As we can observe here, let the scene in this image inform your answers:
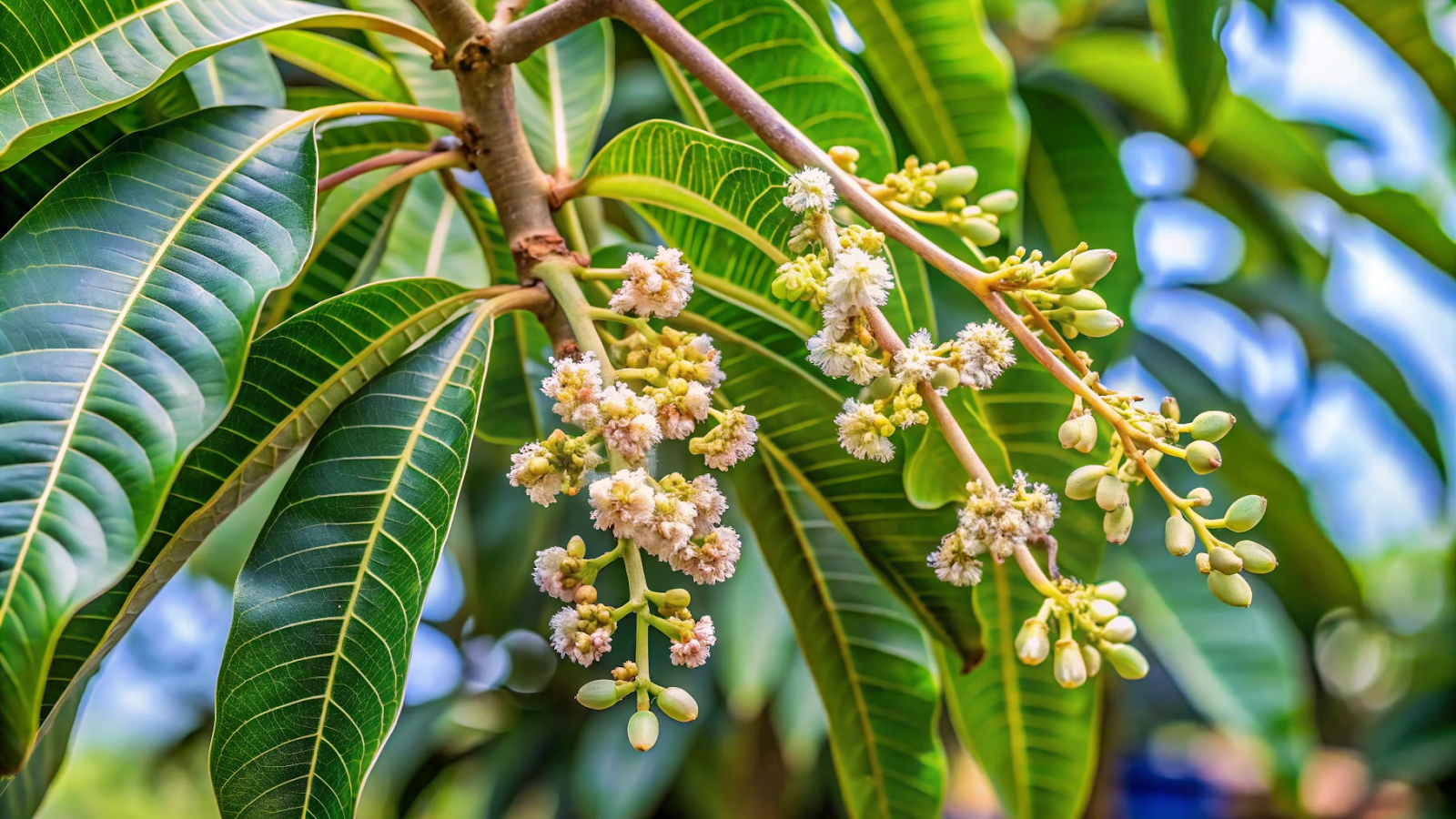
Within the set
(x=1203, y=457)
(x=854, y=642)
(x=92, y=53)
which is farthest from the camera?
(x=854, y=642)

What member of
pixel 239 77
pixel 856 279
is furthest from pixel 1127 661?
pixel 239 77

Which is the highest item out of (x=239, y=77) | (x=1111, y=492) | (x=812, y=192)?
(x=239, y=77)

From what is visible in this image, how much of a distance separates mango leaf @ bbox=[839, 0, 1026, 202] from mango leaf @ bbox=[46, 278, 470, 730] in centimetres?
48

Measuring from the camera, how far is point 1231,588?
1.45 ft

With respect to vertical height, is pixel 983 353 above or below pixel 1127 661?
above

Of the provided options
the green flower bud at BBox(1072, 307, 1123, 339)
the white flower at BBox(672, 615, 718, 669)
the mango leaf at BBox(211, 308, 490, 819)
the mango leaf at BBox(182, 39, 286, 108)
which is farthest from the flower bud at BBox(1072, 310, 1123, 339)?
the mango leaf at BBox(182, 39, 286, 108)

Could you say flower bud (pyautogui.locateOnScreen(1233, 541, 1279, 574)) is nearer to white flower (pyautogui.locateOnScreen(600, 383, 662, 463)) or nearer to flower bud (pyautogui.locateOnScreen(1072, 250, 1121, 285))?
flower bud (pyautogui.locateOnScreen(1072, 250, 1121, 285))

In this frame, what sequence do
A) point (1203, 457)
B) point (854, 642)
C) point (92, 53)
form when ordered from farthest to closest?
point (854, 642), point (92, 53), point (1203, 457)

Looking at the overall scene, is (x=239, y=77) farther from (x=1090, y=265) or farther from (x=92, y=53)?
(x=1090, y=265)

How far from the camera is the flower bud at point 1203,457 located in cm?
42

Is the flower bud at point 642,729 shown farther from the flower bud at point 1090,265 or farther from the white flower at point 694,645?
the flower bud at point 1090,265

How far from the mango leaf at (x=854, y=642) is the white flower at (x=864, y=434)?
35 centimetres

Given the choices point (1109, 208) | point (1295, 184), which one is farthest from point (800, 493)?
point (1295, 184)

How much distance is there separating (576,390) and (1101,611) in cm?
27
